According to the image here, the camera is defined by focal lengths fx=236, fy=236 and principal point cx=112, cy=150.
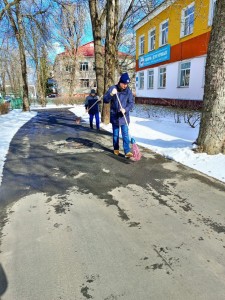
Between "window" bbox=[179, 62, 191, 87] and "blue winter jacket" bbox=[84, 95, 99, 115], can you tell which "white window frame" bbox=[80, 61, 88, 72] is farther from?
"blue winter jacket" bbox=[84, 95, 99, 115]

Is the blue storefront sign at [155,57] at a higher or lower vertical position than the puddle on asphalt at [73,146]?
higher

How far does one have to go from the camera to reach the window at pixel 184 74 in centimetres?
1583

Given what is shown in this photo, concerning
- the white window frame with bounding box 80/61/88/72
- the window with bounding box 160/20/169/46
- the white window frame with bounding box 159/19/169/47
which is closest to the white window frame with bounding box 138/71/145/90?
the white window frame with bounding box 159/19/169/47

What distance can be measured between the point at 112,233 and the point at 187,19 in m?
17.2

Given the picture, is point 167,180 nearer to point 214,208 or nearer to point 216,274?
point 214,208

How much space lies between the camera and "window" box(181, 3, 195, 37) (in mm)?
15137

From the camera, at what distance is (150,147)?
6.56 meters

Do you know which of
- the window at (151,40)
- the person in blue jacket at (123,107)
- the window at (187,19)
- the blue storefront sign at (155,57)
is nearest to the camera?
the person in blue jacket at (123,107)

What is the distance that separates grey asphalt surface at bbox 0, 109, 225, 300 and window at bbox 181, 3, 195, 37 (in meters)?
13.7

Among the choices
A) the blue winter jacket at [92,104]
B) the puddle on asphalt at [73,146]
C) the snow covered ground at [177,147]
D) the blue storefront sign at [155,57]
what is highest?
the blue storefront sign at [155,57]

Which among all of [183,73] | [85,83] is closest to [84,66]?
[85,83]

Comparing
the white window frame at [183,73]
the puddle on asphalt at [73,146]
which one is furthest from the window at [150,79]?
the puddle on asphalt at [73,146]

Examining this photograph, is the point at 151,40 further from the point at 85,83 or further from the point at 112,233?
the point at 85,83

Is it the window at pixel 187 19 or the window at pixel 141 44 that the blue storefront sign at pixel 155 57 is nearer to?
the window at pixel 141 44
